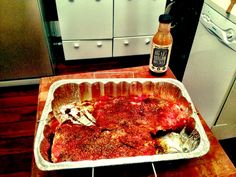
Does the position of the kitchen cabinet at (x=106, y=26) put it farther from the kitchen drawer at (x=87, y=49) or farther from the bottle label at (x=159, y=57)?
the bottle label at (x=159, y=57)

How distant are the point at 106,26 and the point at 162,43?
1.03 m

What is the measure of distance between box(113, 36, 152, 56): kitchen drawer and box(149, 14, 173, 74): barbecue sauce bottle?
3.42 feet

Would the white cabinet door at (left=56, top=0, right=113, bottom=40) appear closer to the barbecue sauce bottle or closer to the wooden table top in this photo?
the barbecue sauce bottle

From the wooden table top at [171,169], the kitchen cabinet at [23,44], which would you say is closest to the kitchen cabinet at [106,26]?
the kitchen cabinet at [23,44]

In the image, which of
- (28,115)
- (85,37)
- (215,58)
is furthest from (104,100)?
(85,37)

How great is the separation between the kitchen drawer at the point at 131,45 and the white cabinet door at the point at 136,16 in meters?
0.05

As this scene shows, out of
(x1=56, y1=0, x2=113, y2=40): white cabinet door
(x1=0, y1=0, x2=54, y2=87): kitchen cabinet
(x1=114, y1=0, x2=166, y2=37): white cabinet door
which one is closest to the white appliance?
(x1=114, y1=0, x2=166, y2=37): white cabinet door

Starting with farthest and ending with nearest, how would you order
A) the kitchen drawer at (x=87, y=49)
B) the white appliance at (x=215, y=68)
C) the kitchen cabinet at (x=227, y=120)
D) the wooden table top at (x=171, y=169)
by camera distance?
1. the kitchen drawer at (x=87, y=49)
2. the kitchen cabinet at (x=227, y=120)
3. the white appliance at (x=215, y=68)
4. the wooden table top at (x=171, y=169)

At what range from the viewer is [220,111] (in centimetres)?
127

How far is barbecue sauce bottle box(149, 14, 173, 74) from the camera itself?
0.76m

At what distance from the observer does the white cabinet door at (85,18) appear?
1.59 m

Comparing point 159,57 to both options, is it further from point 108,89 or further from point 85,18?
point 85,18

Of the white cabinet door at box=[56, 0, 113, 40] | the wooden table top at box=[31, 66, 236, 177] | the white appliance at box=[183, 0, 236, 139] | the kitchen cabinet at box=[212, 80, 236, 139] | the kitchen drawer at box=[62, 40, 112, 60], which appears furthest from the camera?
the kitchen drawer at box=[62, 40, 112, 60]

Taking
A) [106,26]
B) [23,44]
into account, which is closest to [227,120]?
[106,26]
